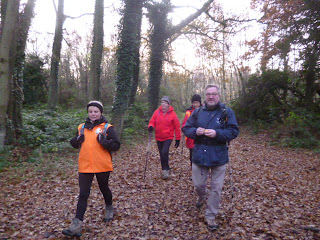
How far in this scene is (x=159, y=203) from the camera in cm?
497

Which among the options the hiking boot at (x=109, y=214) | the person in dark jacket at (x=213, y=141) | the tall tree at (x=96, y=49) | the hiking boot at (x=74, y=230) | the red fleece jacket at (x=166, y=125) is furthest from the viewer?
the tall tree at (x=96, y=49)

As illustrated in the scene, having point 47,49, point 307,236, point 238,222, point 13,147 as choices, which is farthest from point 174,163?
point 47,49

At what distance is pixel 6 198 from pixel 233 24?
15.6 metres

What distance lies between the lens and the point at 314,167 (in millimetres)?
7562

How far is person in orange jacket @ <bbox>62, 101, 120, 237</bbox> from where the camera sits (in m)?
3.58

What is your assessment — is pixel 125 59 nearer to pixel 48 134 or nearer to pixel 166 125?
pixel 48 134

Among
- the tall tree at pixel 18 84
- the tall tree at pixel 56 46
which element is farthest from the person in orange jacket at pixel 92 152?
the tall tree at pixel 56 46

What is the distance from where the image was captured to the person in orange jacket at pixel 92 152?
3.58 metres

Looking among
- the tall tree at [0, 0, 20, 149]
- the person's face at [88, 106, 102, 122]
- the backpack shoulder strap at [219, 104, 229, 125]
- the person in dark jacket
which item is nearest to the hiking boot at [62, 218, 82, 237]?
the person's face at [88, 106, 102, 122]

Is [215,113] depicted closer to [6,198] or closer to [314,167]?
[6,198]

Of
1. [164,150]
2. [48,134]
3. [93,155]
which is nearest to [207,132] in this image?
[93,155]

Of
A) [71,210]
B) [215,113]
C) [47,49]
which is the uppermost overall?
[47,49]

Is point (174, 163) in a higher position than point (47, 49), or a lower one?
lower

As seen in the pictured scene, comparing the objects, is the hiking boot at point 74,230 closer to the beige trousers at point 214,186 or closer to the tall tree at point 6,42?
the beige trousers at point 214,186
